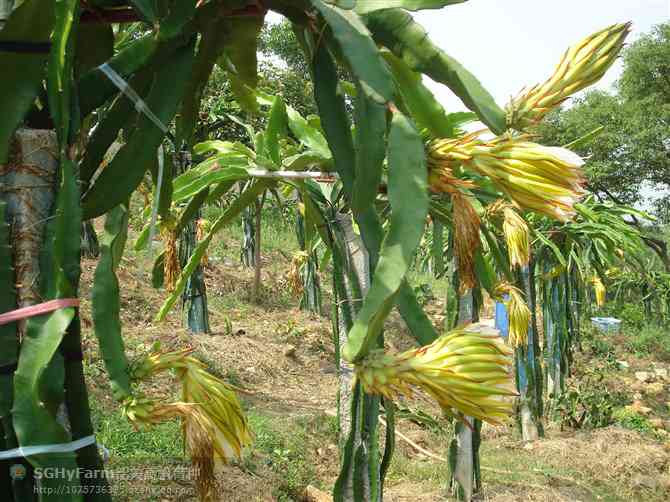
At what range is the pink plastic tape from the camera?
56cm

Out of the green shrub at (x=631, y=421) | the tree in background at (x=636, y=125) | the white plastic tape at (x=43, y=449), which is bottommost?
the green shrub at (x=631, y=421)

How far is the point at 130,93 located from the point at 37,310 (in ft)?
0.77

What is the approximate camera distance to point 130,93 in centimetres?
64

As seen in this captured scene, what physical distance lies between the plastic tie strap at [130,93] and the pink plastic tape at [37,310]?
7.9 inches

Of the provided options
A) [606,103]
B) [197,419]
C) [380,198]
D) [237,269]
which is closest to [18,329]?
[197,419]

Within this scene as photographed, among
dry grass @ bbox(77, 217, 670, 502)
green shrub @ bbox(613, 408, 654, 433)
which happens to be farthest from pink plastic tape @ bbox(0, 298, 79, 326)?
green shrub @ bbox(613, 408, 654, 433)

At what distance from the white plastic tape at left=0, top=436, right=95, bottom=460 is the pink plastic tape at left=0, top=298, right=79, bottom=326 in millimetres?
113

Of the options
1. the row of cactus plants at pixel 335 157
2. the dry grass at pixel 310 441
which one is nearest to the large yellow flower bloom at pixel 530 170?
the row of cactus plants at pixel 335 157

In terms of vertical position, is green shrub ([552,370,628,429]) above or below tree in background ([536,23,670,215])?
below

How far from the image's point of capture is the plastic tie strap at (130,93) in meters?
0.62

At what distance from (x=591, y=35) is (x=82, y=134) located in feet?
1.73

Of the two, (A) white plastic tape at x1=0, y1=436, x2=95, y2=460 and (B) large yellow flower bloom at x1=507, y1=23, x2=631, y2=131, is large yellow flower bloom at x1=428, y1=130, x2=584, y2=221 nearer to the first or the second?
(B) large yellow flower bloom at x1=507, y1=23, x2=631, y2=131

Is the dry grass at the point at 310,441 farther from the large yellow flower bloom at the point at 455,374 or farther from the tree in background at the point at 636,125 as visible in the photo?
the tree in background at the point at 636,125

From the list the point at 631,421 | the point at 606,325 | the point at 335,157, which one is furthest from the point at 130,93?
the point at 606,325
